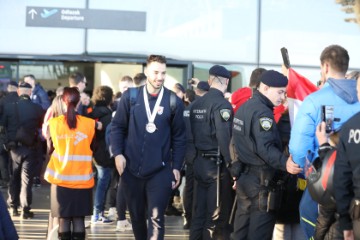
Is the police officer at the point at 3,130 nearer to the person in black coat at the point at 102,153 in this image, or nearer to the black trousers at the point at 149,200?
the person in black coat at the point at 102,153

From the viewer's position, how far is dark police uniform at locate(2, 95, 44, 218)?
1105cm

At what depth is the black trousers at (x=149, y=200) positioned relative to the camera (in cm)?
700

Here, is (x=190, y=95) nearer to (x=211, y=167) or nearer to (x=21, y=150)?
(x=21, y=150)

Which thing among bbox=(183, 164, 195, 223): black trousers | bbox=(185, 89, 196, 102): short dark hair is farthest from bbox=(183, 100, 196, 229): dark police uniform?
bbox=(185, 89, 196, 102): short dark hair

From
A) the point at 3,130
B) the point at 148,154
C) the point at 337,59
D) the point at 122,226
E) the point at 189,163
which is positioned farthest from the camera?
the point at 3,130

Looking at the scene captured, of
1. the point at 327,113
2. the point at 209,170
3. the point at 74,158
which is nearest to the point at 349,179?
the point at 327,113

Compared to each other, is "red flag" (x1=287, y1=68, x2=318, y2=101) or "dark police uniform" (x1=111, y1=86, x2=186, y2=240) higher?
"red flag" (x1=287, y1=68, x2=318, y2=101)

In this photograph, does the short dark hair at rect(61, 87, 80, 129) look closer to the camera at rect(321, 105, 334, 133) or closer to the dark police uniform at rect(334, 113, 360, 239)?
the camera at rect(321, 105, 334, 133)

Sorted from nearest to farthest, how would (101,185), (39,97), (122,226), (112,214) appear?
(122,226) < (101,185) < (112,214) < (39,97)

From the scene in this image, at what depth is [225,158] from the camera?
7.95 meters

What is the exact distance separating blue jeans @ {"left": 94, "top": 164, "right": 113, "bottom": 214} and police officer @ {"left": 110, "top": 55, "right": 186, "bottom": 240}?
3341 millimetres

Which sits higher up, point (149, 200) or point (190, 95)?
point (190, 95)

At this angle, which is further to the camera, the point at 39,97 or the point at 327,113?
the point at 39,97

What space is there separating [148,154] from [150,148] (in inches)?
2.5
